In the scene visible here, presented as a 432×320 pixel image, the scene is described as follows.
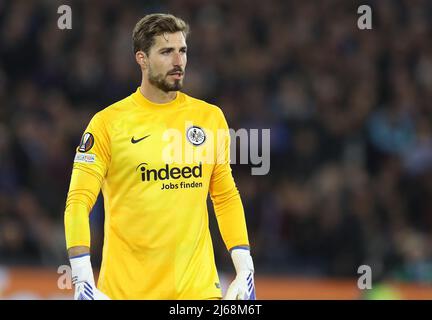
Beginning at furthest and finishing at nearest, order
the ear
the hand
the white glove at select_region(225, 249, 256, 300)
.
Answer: the ear
the white glove at select_region(225, 249, 256, 300)
the hand

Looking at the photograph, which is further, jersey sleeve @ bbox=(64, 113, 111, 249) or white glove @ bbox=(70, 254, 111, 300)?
jersey sleeve @ bbox=(64, 113, 111, 249)

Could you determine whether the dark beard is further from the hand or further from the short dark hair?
the hand

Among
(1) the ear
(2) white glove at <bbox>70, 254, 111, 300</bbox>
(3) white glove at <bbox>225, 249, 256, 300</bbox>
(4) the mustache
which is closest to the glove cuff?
(3) white glove at <bbox>225, 249, 256, 300</bbox>

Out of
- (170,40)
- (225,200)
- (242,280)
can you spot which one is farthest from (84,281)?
(170,40)

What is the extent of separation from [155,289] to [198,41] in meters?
9.16

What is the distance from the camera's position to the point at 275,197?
13266 millimetres

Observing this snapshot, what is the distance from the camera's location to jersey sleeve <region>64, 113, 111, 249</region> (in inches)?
257

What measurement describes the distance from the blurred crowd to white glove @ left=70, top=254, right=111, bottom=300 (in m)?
6.33

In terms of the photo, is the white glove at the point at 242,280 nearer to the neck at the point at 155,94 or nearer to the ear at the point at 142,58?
the neck at the point at 155,94

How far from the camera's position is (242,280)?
6.76 m

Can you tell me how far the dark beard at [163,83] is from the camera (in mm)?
6883

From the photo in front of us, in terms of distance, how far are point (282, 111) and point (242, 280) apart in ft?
25.3

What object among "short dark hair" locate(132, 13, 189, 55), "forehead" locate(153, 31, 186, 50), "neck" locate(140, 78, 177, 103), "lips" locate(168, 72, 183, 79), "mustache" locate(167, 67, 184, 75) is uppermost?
"short dark hair" locate(132, 13, 189, 55)
